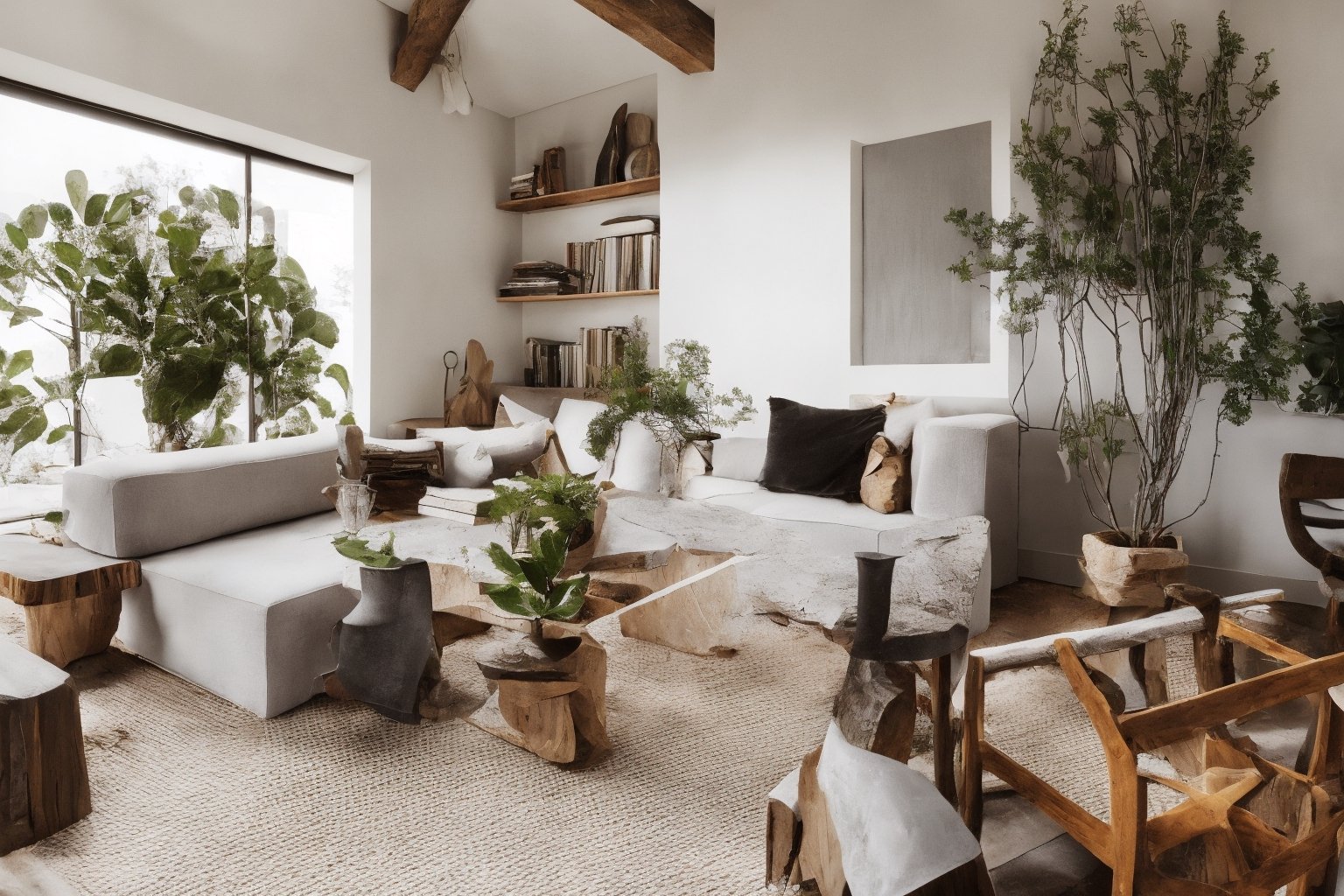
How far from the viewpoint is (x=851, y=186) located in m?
3.81

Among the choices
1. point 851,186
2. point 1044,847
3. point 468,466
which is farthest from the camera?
point 851,186

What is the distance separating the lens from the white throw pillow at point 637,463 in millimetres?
3262

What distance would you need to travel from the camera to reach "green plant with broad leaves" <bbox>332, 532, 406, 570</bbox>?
170cm

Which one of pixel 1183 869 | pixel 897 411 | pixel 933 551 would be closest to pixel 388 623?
pixel 933 551

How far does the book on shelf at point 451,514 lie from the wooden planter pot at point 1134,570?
7.14 ft

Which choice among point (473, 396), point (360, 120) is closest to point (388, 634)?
point (473, 396)

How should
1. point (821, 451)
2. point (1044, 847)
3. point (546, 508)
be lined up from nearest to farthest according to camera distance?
1. point (1044, 847)
2. point (546, 508)
3. point (821, 451)

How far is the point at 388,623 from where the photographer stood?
177 cm

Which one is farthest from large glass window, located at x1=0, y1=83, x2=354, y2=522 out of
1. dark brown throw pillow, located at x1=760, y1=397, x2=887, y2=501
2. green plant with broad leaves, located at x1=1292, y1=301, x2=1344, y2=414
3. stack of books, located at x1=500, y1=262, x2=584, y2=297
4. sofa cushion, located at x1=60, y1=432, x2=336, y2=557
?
green plant with broad leaves, located at x1=1292, y1=301, x2=1344, y2=414

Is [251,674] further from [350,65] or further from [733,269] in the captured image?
[350,65]

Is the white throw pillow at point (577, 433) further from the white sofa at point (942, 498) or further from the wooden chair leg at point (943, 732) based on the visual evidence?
the wooden chair leg at point (943, 732)

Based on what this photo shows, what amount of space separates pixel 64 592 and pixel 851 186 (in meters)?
3.44

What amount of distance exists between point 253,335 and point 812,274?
2754 millimetres

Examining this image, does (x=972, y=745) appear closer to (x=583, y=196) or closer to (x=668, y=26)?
(x=668, y=26)
